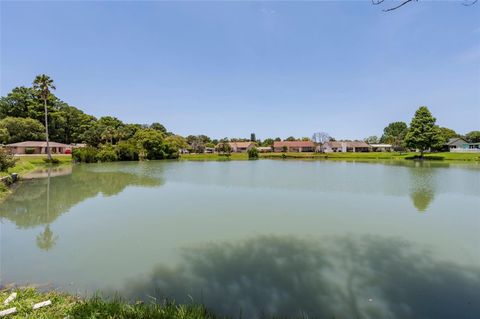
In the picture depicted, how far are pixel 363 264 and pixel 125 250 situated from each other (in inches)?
234

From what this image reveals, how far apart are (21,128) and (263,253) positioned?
A: 59.6 meters

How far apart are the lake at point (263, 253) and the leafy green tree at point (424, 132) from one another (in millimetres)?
42375

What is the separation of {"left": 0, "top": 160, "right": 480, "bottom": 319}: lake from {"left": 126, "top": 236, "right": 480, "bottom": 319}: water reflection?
22 millimetres

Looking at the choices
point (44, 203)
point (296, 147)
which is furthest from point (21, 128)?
point (296, 147)

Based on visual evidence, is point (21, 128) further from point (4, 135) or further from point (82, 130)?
point (82, 130)

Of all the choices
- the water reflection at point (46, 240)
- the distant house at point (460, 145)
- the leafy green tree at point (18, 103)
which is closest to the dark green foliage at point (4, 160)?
the water reflection at point (46, 240)

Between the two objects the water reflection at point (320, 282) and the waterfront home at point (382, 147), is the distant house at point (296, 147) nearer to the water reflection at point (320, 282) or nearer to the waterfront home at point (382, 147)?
the waterfront home at point (382, 147)

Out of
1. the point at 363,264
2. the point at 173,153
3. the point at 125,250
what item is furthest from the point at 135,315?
the point at 173,153

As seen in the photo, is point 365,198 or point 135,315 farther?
point 365,198

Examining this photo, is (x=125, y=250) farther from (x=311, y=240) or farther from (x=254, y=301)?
(x=311, y=240)

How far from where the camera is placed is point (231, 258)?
6.32 meters

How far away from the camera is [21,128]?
160 ft

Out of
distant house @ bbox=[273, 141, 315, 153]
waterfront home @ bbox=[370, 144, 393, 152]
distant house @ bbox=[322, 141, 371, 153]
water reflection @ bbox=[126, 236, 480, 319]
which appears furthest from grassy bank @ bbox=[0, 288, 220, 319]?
waterfront home @ bbox=[370, 144, 393, 152]

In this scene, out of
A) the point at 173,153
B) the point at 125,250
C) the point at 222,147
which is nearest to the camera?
the point at 125,250
